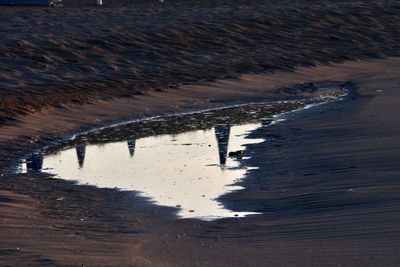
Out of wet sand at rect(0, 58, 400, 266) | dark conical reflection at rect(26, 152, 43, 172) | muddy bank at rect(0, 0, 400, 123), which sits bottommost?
muddy bank at rect(0, 0, 400, 123)

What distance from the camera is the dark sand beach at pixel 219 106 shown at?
9172 mm

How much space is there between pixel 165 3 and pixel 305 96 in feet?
41.6

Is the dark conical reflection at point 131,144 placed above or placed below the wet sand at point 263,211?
below

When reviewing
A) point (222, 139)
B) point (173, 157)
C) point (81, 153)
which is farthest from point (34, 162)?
point (222, 139)

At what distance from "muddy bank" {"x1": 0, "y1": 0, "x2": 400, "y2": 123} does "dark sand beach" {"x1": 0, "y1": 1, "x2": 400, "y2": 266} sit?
0.05 m

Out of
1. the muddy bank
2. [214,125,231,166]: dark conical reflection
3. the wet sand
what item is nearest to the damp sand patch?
[214,125,231,166]: dark conical reflection

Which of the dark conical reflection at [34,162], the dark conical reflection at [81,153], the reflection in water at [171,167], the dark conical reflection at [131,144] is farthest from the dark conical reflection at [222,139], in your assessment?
the dark conical reflection at [34,162]

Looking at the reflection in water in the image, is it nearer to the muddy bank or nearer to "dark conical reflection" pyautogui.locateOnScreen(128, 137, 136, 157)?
"dark conical reflection" pyautogui.locateOnScreen(128, 137, 136, 157)

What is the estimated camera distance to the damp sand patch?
12156 mm

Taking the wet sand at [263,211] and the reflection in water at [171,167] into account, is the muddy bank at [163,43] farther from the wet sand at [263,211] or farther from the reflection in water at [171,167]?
the wet sand at [263,211]

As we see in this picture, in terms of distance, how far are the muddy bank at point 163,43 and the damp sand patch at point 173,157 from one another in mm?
2165

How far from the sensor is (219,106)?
2009 cm

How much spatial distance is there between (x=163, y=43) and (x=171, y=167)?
12.0 metres

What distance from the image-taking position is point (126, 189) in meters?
12.5
